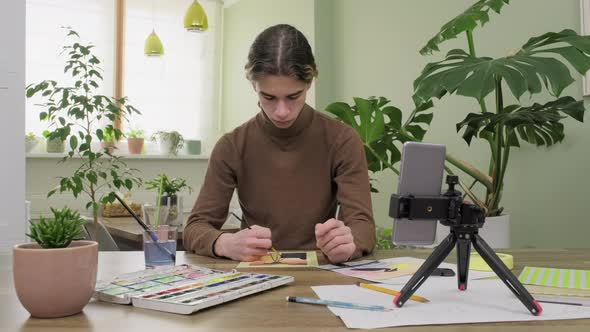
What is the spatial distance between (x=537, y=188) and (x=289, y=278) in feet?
6.94

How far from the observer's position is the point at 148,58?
17.9 feet

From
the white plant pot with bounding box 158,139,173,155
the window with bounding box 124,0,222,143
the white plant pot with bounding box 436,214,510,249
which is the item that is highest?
the window with bounding box 124,0,222,143

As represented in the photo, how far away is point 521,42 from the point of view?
112 inches

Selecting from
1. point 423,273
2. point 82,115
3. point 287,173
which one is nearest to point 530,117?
point 287,173

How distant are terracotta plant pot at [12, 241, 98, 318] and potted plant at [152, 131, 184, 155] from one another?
4.54 m

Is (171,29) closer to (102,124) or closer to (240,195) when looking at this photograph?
(102,124)

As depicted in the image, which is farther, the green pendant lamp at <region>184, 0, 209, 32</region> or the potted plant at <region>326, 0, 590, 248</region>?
the green pendant lamp at <region>184, 0, 209, 32</region>

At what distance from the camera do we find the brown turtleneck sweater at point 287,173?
1.70 m

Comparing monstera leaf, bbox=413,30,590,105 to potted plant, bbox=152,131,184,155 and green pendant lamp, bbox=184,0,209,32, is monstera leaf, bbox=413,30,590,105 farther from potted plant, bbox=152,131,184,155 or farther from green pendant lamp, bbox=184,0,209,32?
potted plant, bbox=152,131,184,155

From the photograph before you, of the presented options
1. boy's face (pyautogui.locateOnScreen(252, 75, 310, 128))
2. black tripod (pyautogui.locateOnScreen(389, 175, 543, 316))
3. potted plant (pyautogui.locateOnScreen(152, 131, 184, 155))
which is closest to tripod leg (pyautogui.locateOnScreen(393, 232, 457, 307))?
black tripod (pyautogui.locateOnScreen(389, 175, 543, 316))

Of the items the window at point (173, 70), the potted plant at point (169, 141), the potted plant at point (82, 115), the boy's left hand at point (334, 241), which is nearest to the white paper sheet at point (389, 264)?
the boy's left hand at point (334, 241)

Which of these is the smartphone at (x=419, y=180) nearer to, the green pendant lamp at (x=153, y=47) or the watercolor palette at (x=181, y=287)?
the watercolor palette at (x=181, y=287)

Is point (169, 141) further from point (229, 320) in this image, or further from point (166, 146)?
point (229, 320)

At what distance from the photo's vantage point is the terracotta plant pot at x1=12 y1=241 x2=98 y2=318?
774mm
